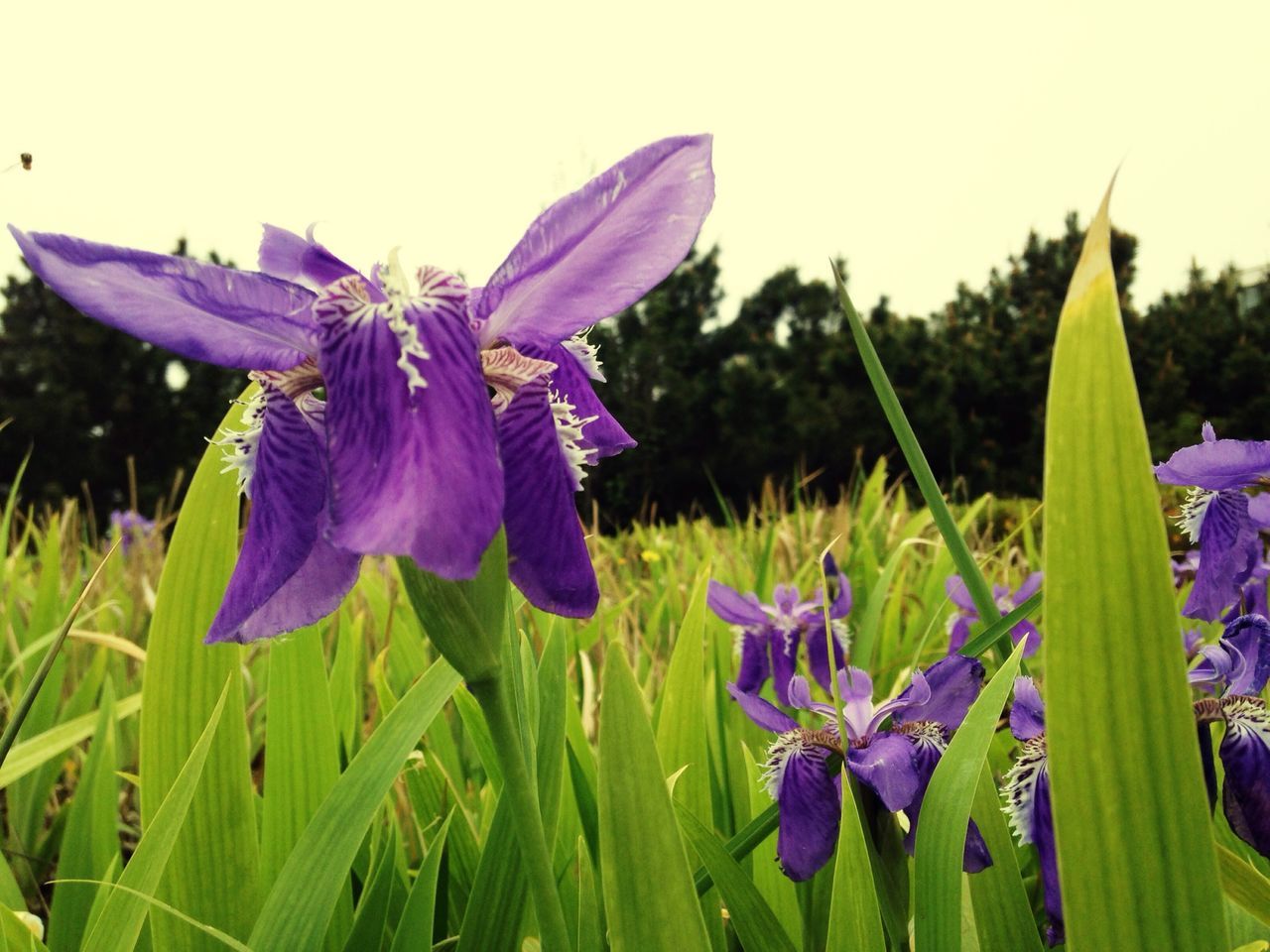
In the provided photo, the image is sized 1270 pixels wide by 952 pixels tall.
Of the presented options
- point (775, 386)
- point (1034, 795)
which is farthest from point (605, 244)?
point (775, 386)

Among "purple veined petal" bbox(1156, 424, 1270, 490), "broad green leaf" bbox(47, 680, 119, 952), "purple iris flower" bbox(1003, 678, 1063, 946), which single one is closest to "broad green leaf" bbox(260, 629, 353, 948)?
"broad green leaf" bbox(47, 680, 119, 952)

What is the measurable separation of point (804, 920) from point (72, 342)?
2970 centimetres

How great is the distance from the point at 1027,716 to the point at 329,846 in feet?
2.23

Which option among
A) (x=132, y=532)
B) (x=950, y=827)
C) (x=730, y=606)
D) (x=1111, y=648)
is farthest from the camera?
(x=132, y=532)

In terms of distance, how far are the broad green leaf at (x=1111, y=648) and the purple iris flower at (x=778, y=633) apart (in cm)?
131

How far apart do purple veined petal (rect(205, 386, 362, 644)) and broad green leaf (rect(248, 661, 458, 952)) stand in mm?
302

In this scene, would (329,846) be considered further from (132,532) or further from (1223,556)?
(132,532)

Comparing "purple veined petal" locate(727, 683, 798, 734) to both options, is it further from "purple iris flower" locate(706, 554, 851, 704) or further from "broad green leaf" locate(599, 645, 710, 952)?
"purple iris flower" locate(706, 554, 851, 704)

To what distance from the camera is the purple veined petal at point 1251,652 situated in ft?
3.00

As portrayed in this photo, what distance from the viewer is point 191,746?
96cm

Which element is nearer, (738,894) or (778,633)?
(738,894)

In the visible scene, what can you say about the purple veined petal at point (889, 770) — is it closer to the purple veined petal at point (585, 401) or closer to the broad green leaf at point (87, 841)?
the purple veined petal at point (585, 401)

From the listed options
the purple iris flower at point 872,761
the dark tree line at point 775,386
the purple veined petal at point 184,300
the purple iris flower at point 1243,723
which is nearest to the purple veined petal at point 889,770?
the purple iris flower at point 872,761

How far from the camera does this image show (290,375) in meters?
0.72
